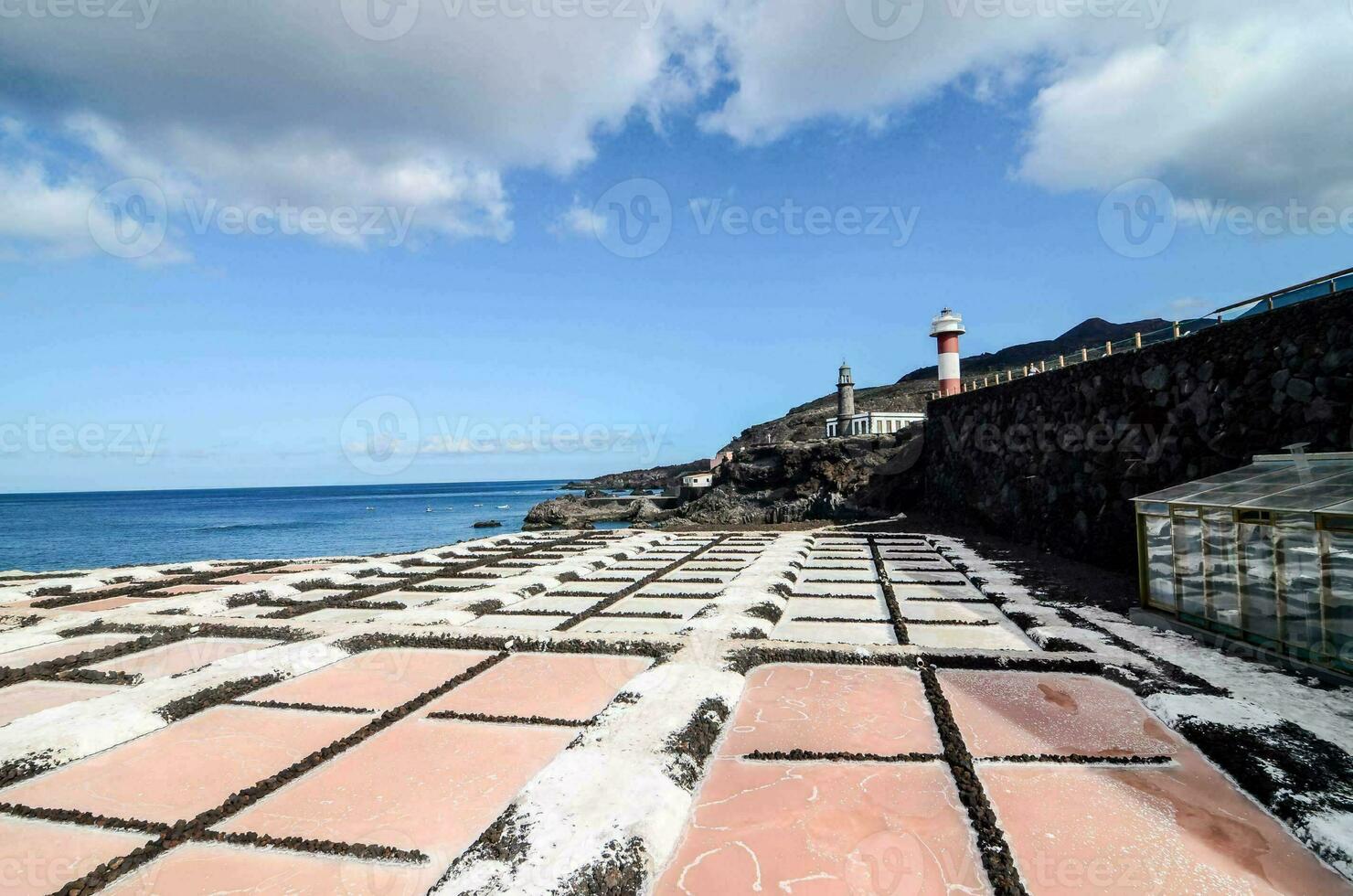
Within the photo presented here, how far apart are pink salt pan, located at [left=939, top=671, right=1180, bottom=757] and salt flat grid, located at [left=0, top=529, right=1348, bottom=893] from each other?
0.03m

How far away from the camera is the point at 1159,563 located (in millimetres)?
7258

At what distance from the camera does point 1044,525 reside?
543 inches

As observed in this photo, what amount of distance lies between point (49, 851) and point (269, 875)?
49.7 inches

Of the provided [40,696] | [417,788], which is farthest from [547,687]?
[40,696]

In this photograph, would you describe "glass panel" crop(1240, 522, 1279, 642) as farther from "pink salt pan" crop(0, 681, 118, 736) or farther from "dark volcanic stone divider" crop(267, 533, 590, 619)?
"pink salt pan" crop(0, 681, 118, 736)

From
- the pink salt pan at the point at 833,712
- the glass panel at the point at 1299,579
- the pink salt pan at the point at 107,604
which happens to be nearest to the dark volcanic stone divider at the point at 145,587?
the pink salt pan at the point at 107,604

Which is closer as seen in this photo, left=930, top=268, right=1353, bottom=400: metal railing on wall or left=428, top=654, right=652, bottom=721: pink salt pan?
left=428, top=654, right=652, bottom=721: pink salt pan

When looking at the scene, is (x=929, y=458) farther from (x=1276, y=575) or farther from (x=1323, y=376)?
(x=1276, y=575)

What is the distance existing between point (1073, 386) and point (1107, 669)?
898 cm

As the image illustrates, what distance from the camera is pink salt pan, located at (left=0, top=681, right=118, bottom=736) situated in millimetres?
5215

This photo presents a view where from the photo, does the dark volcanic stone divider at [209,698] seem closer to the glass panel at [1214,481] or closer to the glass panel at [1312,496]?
the glass panel at [1312,496]

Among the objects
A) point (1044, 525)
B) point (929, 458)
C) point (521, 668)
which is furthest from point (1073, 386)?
point (521, 668)

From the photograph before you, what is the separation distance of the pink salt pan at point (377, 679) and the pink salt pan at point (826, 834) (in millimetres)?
3050

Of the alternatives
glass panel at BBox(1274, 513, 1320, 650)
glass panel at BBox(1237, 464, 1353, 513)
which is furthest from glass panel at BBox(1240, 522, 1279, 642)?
glass panel at BBox(1237, 464, 1353, 513)
